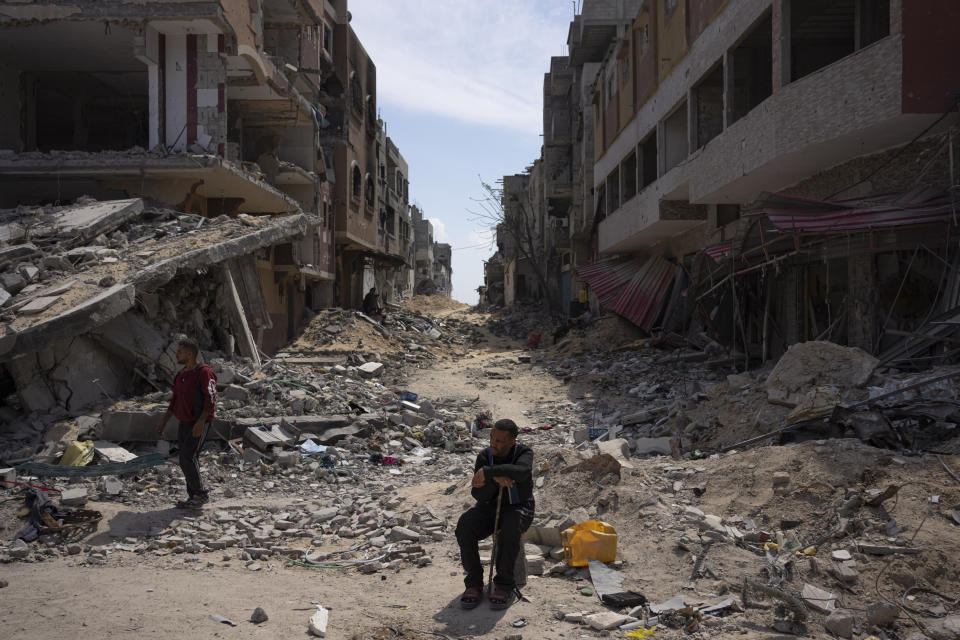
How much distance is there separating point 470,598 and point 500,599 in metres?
0.19

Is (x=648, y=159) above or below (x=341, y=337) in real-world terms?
above

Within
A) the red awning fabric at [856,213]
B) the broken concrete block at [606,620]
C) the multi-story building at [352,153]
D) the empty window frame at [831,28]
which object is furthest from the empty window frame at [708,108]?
the multi-story building at [352,153]

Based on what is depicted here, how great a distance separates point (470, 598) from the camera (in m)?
4.07

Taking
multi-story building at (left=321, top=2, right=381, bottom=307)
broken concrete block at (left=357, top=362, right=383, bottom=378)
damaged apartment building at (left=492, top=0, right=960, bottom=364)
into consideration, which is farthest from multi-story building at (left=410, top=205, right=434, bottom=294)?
broken concrete block at (left=357, top=362, right=383, bottom=378)

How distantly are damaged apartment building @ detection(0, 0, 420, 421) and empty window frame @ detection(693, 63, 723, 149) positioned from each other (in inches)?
351

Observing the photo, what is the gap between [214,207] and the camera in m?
16.7

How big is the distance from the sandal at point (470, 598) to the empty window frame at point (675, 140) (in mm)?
13789

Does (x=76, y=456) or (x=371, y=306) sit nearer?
(x=76, y=456)

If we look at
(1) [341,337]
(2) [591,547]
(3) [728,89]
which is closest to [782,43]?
(3) [728,89]

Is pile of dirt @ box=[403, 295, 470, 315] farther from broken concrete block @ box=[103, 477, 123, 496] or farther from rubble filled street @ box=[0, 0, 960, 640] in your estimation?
broken concrete block @ box=[103, 477, 123, 496]

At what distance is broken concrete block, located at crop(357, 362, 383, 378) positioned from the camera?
15755 mm

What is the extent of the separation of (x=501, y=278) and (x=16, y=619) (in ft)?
187

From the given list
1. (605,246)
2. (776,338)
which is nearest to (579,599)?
(776,338)

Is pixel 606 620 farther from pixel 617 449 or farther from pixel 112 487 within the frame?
pixel 112 487
